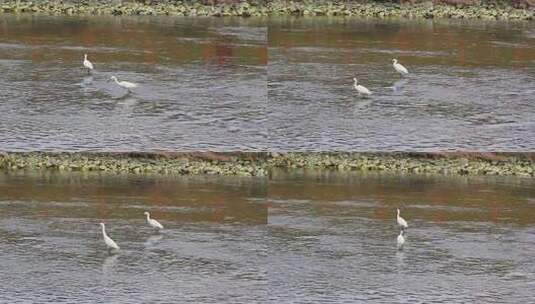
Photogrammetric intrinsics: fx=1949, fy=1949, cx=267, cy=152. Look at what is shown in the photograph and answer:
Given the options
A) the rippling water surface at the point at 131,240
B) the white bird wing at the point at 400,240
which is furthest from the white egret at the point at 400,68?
the white bird wing at the point at 400,240

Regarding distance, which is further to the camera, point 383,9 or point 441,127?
point 383,9

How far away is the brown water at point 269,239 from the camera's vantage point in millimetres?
17812

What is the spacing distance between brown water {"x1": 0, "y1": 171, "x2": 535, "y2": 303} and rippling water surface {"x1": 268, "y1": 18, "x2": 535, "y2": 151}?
783 millimetres

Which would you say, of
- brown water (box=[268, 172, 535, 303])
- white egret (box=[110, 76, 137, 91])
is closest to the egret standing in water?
white egret (box=[110, 76, 137, 91])

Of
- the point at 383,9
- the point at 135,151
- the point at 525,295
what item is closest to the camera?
the point at 525,295

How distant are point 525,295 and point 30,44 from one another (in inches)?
275

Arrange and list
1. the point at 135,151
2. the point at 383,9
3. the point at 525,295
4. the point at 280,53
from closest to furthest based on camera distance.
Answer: the point at 525,295 → the point at 135,151 → the point at 280,53 → the point at 383,9

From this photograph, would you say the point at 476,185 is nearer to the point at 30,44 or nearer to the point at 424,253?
the point at 424,253

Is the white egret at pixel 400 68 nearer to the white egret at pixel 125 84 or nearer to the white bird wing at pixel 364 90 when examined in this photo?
the white bird wing at pixel 364 90

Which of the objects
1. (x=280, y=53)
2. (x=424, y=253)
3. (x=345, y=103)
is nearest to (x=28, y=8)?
(x=280, y=53)

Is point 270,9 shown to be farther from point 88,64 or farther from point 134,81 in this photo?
point 134,81

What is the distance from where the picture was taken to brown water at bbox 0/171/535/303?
1781 cm

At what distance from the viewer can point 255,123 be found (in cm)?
1970

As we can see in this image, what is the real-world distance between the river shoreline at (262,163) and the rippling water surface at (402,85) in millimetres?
489
